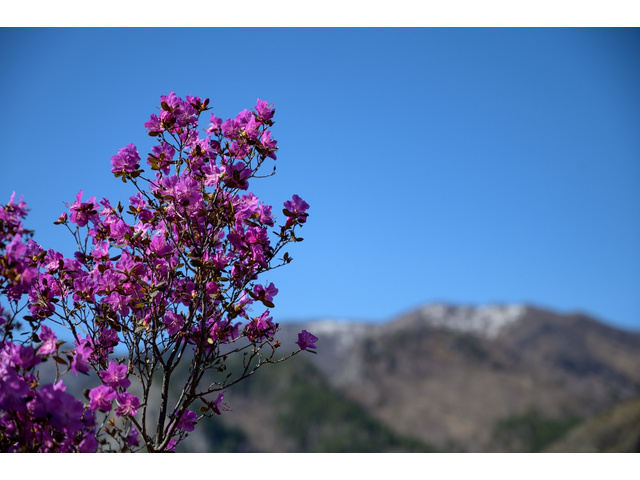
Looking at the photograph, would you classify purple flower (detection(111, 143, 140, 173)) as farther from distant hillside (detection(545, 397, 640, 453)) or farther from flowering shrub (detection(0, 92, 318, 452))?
distant hillside (detection(545, 397, 640, 453))

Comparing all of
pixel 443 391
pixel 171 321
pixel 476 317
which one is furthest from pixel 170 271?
pixel 476 317

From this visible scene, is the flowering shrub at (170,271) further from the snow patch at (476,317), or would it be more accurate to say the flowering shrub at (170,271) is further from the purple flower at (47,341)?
the snow patch at (476,317)

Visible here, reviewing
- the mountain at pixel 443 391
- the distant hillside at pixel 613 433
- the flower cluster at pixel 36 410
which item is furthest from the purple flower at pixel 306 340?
the mountain at pixel 443 391

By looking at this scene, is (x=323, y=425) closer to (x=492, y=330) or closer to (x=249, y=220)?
(x=492, y=330)

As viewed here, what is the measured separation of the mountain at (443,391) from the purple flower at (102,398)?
72.2m

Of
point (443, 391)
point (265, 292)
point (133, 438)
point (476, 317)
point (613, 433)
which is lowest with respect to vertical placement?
point (133, 438)

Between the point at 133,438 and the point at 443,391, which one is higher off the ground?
the point at 443,391

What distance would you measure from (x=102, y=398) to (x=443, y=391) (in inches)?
4519

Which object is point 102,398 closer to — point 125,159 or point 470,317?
point 125,159

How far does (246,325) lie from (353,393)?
11038 centimetres

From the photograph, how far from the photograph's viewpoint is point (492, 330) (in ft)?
488

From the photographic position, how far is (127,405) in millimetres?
2623

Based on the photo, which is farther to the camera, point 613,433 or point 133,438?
point 613,433
